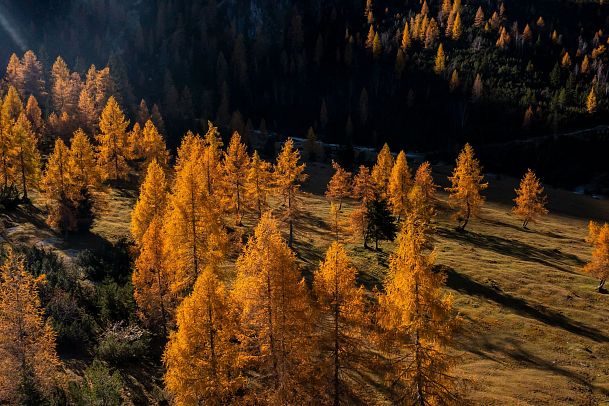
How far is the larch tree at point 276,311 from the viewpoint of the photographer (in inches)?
932

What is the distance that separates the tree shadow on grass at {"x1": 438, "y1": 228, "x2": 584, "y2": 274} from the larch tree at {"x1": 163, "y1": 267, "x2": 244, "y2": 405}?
1929 inches

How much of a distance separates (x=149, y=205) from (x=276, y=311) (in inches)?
1048

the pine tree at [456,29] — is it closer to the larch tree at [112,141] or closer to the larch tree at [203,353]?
the larch tree at [112,141]

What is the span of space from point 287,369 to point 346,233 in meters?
39.8

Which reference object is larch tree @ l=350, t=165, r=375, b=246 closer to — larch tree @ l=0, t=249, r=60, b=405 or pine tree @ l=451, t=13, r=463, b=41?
larch tree @ l=0, t=249, r=60, b=405

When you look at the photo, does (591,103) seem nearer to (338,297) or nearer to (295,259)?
(295,259)

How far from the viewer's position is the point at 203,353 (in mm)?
24016

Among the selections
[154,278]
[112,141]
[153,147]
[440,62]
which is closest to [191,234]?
[154,278]

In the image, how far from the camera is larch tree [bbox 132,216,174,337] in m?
34.6

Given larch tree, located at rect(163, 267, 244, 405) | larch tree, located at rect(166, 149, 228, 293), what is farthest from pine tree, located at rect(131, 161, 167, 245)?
larch tree, located at rect(163, 267, 244, 405)

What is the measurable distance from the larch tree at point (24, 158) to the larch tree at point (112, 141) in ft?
35.5

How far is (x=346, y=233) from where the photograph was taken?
208ft

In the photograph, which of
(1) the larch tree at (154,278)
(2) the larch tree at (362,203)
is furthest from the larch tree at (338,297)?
(2) the larch tree at (362,203)

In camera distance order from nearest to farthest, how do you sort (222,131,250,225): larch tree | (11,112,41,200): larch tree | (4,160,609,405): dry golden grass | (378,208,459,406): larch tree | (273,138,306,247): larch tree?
1. (378,208,459,406): larch tree
2. (4,160,609,405): dry golden grass
3. (273,138,306,247): larch tree
4. (11,112,41,200): larch tree
5. (222,131,250,225): larch tree
